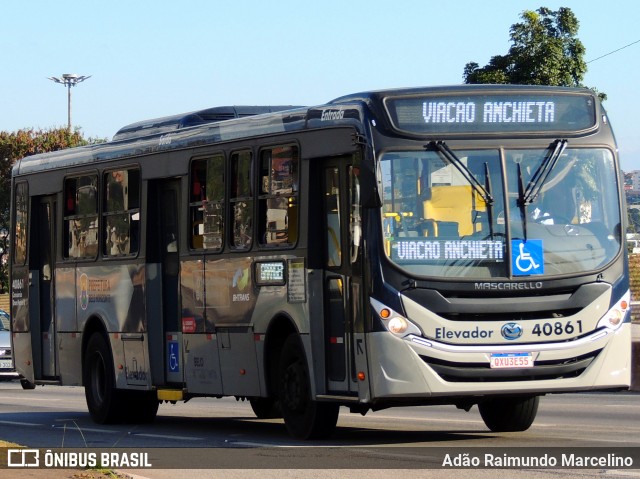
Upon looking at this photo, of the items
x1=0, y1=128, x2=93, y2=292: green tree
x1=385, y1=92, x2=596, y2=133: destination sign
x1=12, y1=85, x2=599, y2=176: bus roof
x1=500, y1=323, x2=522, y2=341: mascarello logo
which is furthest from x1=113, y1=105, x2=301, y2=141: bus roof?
x1=0, y1=128, x2=93, y2=292: green tree

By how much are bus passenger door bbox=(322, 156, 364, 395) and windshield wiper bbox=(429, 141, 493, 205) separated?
816 mm

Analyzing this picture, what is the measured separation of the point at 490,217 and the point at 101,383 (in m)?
7.59

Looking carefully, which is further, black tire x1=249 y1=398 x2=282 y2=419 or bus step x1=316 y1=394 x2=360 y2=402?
black tire x1=249 y1=398 x2=282 y2=419

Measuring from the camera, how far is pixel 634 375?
24266 mm

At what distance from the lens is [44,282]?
21.0 meters

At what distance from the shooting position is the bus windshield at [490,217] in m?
13.6

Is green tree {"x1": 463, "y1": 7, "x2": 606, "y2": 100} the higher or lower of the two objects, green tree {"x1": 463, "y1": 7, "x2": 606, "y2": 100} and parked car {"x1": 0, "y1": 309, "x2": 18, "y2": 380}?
the higher

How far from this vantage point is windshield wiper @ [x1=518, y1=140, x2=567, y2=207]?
13.9 metres

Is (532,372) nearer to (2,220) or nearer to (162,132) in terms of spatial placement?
(162,132)

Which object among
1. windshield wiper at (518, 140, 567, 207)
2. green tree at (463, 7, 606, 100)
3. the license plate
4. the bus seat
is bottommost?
the license plate

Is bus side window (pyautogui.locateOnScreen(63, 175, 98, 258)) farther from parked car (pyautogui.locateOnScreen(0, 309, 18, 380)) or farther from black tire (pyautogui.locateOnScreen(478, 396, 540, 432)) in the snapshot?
parked car (pyautogui.locateOnScreen(0, 309, 18, 380))

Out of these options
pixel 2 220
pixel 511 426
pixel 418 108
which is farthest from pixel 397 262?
pixel 2 220

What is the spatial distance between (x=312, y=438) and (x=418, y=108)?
341cm

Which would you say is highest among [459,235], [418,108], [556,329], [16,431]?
[418,108]
